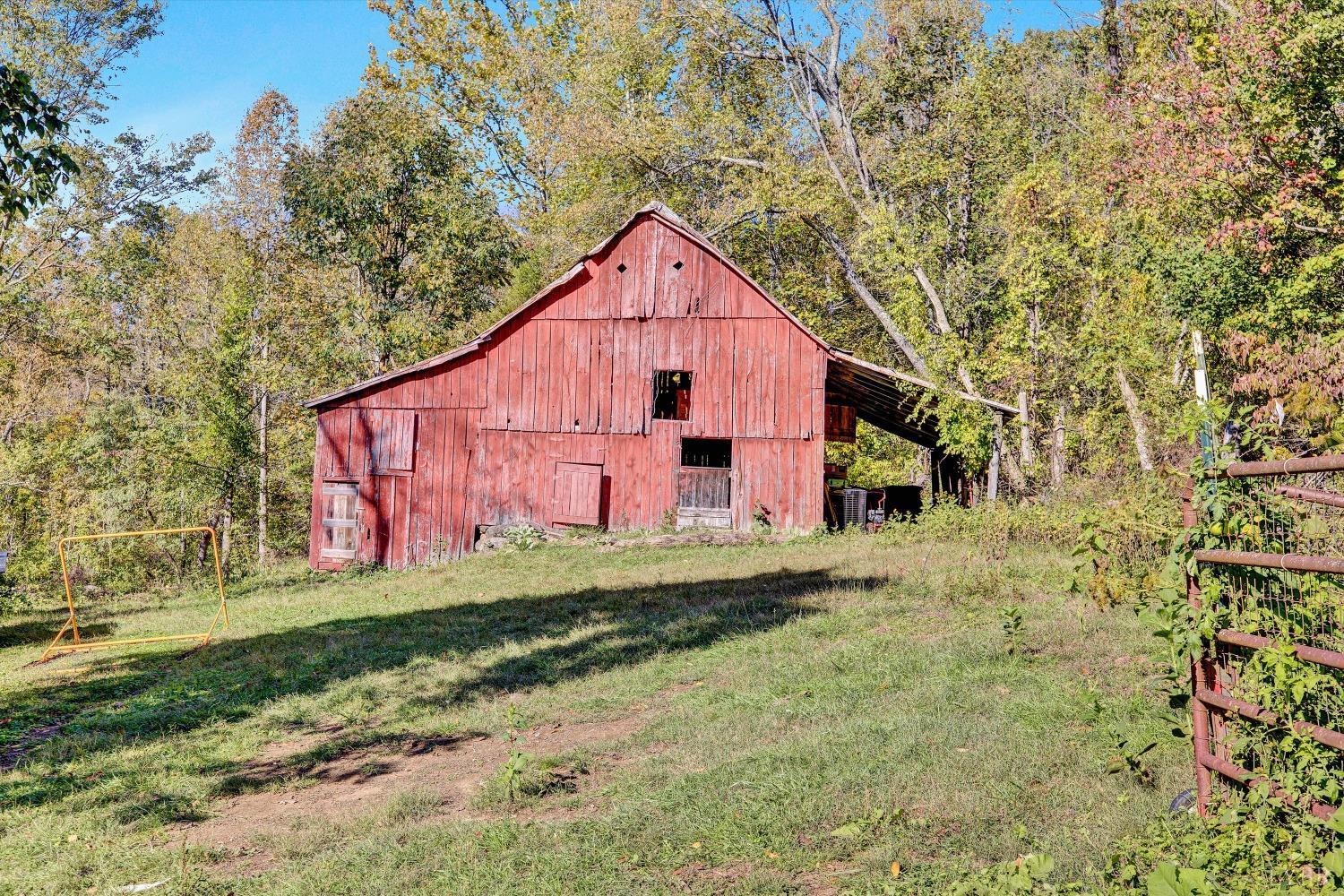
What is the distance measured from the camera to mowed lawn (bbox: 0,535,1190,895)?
18.6 feet

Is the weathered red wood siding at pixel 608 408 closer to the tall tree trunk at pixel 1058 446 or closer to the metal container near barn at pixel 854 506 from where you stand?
the metal container near barn at pixel 854 506

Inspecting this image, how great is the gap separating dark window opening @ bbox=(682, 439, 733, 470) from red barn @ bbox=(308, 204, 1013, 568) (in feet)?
3.73

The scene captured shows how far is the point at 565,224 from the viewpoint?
36719 mm

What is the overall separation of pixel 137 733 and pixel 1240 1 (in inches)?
845

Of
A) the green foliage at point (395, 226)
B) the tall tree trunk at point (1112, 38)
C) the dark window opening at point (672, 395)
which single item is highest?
the tall tree trunk at point (1112, 38)

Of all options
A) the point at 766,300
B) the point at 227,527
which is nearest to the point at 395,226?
the point at 227,527

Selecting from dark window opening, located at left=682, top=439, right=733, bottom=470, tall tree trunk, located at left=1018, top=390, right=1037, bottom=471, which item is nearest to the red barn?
dark window opening, located at left=682, top=439, right=733, bottom=470

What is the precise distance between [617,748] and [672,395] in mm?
19702

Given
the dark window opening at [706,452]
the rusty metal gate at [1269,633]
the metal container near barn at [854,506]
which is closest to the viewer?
the rusty metal gate at [1269,633]

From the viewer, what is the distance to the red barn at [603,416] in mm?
24359

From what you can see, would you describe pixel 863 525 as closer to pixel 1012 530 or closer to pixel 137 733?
pixel 1012 530

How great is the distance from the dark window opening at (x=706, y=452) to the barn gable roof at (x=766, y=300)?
3599 mm

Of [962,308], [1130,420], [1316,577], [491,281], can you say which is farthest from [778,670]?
[491,281]

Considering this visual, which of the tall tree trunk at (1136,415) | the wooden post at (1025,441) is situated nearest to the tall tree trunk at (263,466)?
the wooden post at (1025,441)
